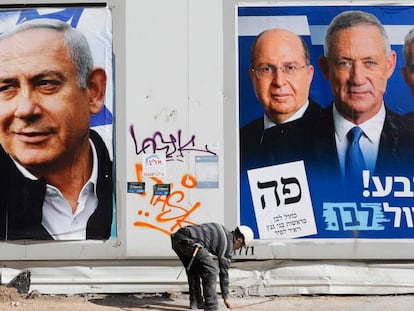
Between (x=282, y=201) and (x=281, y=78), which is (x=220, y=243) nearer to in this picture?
(x=282, y=201)

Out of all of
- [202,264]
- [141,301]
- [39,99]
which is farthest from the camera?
[39,99]

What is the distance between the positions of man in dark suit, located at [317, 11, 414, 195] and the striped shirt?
2005 mm

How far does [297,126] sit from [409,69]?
168cm

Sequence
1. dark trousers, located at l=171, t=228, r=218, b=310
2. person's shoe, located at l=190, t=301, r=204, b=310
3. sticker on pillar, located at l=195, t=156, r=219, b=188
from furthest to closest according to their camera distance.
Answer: sticker on pillar, located at l=195, t=156, r=219, b=188
person's shoe, located at l=190, t=301, r=204, b=310
dark trousers, located at l=171, t=228, r=218, b=310

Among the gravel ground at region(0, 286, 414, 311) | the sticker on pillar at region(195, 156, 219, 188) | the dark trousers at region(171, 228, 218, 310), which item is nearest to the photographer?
the dark trousers at region(171, 228, 218, 310)

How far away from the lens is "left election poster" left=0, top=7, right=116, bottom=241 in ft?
31.3

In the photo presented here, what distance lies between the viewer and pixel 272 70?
9609mm

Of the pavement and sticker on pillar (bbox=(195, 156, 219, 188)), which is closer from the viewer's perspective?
the pavement

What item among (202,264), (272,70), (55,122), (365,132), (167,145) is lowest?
(202,264)

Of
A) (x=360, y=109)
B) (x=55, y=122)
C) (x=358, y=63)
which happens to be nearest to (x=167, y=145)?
(x=55, y=122)

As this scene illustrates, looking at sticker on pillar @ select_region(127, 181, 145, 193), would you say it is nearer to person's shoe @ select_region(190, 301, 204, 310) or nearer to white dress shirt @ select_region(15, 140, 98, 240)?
white dress shirt @ select_region(15, 140, 98, 240)

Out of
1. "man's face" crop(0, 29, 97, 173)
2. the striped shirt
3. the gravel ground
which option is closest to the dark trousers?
the striped shirt

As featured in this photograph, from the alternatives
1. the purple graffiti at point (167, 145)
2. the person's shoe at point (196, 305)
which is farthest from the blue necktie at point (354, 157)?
the person's shoe at point (196, 305)

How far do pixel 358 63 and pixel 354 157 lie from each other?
126cm
